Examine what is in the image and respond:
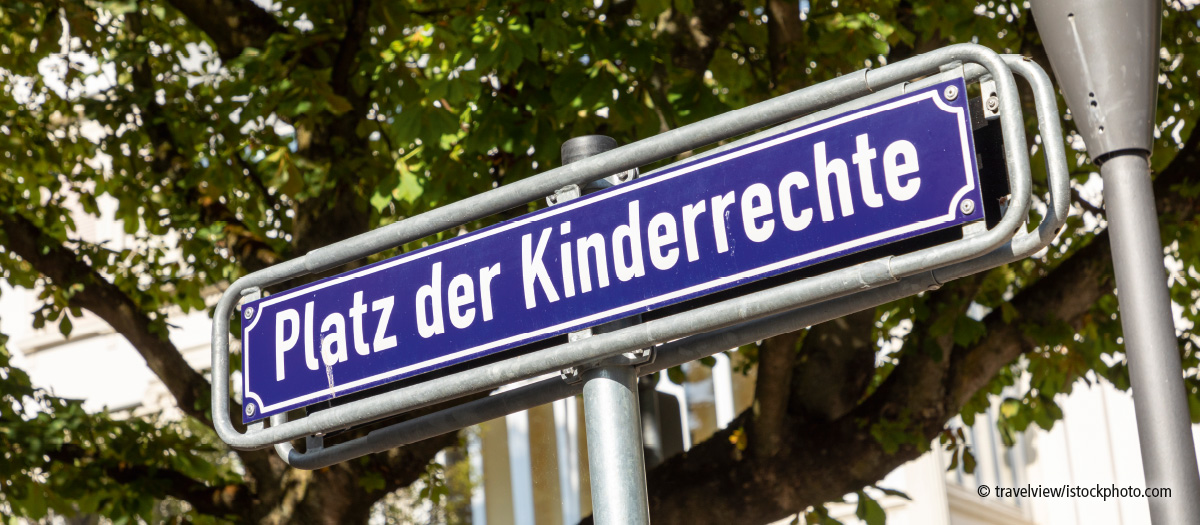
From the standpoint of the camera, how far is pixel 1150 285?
1.84 m

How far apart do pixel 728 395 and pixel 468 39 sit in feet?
23.3

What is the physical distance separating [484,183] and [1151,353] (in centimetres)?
376

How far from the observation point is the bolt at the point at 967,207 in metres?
1.35

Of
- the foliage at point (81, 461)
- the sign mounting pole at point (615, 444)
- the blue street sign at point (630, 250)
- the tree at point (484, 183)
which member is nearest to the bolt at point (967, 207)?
the blue street sign at point (630, 250)

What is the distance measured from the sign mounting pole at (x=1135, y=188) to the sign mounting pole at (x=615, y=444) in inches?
32.4

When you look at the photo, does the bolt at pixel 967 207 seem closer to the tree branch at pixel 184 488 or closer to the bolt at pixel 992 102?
the bolt at pixel 992 102

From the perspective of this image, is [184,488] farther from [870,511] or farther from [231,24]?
[870,511]

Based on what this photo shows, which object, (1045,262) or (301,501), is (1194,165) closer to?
(1045,262)

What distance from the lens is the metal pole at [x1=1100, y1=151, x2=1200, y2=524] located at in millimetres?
1767

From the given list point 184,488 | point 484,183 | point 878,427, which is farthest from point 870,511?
point 184,488

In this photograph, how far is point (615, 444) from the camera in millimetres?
1544

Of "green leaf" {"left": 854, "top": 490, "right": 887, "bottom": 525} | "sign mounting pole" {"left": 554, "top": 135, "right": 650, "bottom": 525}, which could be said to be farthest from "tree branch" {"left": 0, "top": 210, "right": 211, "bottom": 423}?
"sign mounting pole" {"left": 554, "top": 135, "right": 650, "bottom": 525}

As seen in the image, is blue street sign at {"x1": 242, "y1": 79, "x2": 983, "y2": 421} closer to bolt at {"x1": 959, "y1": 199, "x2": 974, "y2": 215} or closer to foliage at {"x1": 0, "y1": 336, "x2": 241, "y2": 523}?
bolt at {"x1": 959, "y1": 199, "x2": 974, "y2": 215}

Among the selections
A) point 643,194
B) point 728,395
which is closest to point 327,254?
point 643,194
